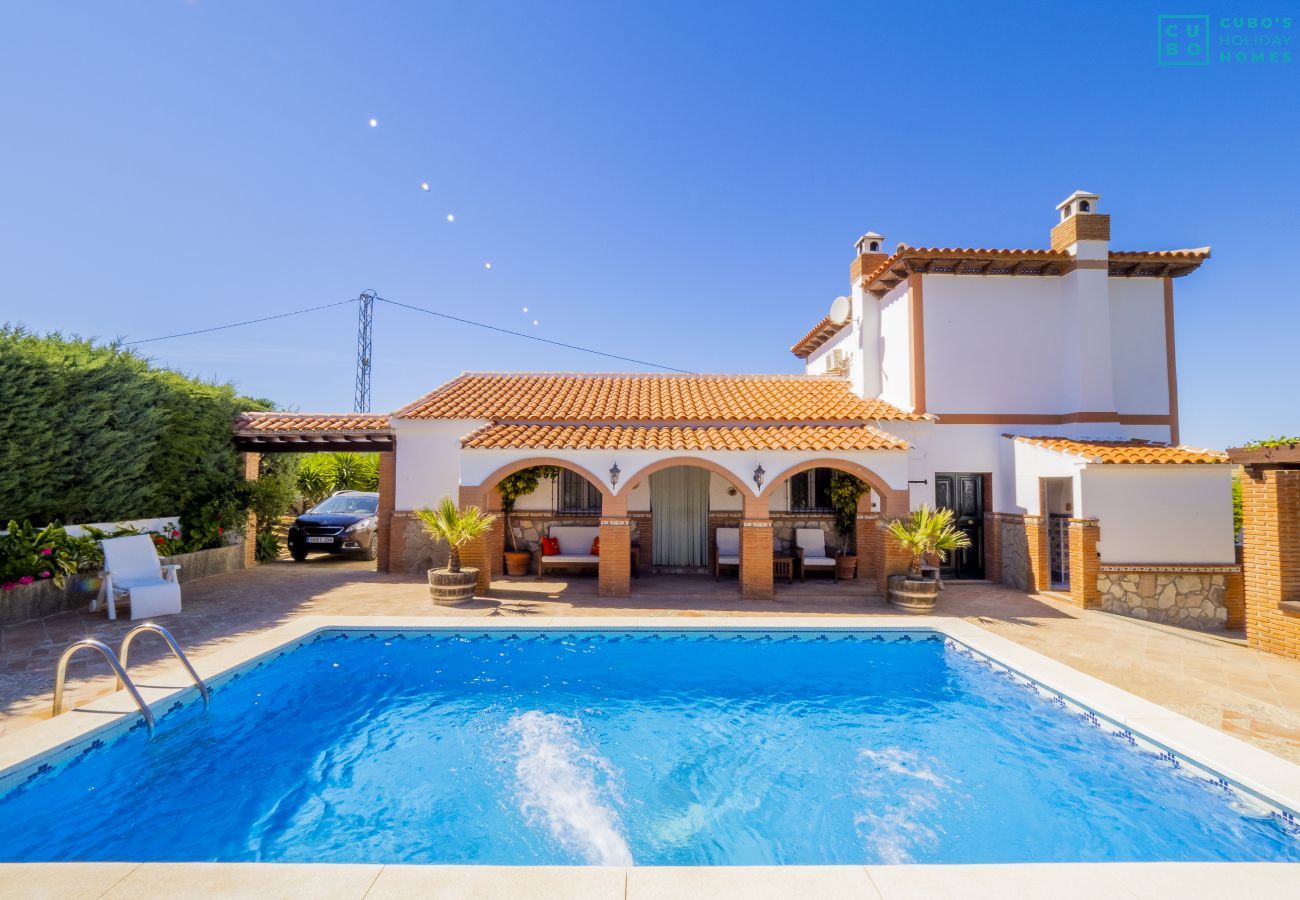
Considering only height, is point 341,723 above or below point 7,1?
below

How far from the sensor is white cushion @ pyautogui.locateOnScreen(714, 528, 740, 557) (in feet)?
43.4

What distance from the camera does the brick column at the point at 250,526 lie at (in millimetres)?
14758

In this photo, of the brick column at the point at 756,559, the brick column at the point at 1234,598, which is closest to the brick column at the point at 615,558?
the brick column at the point at 756,559

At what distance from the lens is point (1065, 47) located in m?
10.3

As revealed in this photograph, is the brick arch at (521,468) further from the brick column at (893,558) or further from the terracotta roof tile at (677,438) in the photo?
the brick column at (893,558)

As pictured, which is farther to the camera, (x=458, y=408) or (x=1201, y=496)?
(x=458, y=408)

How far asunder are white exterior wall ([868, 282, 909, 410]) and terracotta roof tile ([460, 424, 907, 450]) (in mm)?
1645

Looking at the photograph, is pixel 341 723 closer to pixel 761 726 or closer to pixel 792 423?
pixel 761 726

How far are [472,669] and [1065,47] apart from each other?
1530 cm

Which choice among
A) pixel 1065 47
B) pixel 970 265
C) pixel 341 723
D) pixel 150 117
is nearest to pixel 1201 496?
pixel 970 265

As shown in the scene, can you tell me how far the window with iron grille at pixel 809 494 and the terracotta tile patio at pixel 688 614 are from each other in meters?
2.29

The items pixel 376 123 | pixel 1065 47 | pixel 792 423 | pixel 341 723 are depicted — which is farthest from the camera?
pixel 792 423

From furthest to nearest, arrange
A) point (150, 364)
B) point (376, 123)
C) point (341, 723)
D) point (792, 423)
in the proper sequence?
point (792, 423), point (150, 364), point (376, 123), point (341, 723)

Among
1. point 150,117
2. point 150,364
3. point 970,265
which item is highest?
point 150,117
